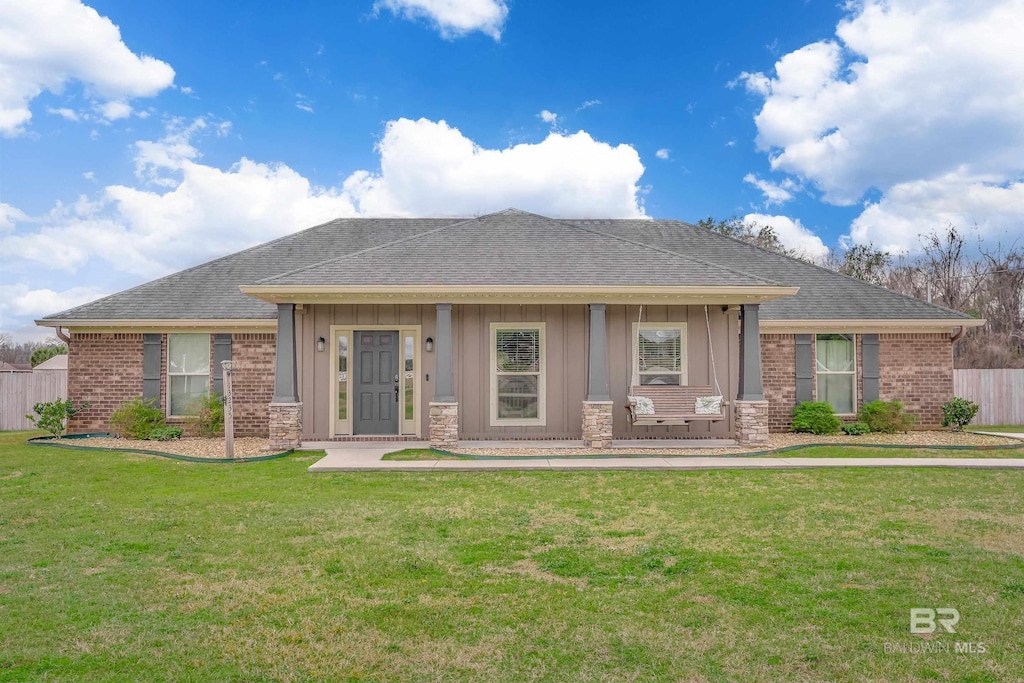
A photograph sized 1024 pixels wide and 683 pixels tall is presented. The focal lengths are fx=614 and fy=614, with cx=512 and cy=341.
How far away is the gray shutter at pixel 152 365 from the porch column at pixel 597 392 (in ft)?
28.9

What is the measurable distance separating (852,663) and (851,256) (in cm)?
2998

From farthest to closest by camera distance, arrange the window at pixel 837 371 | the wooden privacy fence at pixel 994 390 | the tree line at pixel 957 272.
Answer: the tree line at pixel 957 272 < the wooden privacy fence at pixel 994 390 < the window at pixel 837 371

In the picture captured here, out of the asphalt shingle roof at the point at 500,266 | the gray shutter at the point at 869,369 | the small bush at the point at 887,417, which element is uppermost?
the asphalt shingle roof at the point at 500,266

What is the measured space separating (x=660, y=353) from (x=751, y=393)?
1.77m

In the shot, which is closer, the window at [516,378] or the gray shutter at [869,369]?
the window at [516,378]

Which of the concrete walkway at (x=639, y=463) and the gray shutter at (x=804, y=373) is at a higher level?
the gray shutter at (x=804, y=373)

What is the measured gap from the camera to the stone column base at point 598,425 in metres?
10.7

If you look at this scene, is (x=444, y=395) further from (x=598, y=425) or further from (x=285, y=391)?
(x=285, y=391)

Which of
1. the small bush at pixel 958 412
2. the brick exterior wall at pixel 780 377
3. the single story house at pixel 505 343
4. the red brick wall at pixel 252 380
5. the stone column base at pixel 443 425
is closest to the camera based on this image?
the stone column base at pixel 443 425

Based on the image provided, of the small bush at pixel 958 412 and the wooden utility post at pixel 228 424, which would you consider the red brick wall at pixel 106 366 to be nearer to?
the wooden utility post at pixel 228 424

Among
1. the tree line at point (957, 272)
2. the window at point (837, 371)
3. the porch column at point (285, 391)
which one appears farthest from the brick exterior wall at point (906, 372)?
the tree line at point (957, 272)

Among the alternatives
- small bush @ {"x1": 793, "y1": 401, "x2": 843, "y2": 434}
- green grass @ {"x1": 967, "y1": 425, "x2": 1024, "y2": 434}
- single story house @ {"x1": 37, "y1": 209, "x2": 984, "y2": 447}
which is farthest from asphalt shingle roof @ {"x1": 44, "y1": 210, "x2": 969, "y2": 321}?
green grass @ {"x1": 967, "y1": 425, "x2": 1024, "y2": 434}

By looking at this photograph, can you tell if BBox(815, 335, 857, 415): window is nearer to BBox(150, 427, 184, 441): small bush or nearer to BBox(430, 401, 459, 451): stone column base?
BBox(430, 401, 459, 451): stone column base

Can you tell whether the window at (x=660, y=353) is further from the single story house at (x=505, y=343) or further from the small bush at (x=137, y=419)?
the small bush at (x=137, y=419)
